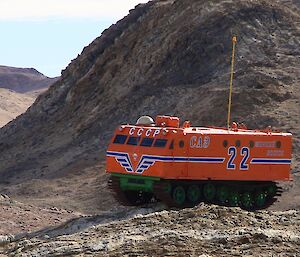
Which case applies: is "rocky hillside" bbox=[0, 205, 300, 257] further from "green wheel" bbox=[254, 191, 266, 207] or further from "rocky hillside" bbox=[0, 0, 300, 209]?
"rocky hillside" bbox=[0, 0, 300, 209]

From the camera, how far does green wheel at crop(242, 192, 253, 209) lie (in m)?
22.2

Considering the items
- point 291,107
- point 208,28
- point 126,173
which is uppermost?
point 208,28

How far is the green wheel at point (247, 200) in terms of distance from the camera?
22.2m

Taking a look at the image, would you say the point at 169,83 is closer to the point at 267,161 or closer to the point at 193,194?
the point at 267,161

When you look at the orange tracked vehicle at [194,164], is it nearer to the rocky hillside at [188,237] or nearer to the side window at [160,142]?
the side window at [160,142]

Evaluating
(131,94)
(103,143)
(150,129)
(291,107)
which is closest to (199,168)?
(150,129)

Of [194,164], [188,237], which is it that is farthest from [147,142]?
[188,237]

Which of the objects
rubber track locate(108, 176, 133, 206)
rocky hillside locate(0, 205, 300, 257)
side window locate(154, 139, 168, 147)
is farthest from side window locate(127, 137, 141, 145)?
rocky hillside locate(0, 205, 300, 257)

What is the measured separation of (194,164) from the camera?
21203mm

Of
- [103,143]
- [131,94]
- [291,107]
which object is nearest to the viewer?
[291,107]

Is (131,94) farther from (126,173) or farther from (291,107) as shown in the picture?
(126,173)

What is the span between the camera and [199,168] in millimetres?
21250

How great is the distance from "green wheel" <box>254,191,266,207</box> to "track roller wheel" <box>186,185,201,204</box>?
2.11 m

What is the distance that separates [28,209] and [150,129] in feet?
38.1
